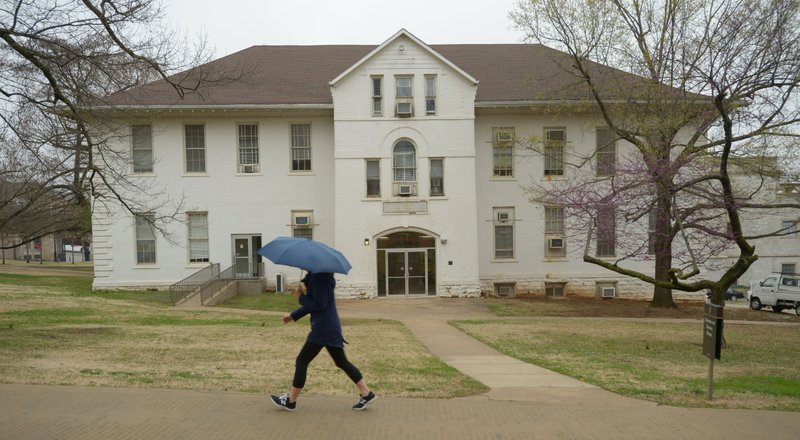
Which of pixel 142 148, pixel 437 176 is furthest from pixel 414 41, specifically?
pixel 142 148

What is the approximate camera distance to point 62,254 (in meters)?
87.5

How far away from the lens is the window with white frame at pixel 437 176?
27625 mm

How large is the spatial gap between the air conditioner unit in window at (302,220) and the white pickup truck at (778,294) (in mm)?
22684

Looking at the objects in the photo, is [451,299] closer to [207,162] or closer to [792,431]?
[207,162]

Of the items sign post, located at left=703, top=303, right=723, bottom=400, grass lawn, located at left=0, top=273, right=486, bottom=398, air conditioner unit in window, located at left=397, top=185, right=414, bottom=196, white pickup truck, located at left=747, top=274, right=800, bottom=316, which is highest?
air conditioner unit in window, located at left=397, top=185, right=414, bottom=196

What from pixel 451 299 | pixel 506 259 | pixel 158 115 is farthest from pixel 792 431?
pixel 158 115

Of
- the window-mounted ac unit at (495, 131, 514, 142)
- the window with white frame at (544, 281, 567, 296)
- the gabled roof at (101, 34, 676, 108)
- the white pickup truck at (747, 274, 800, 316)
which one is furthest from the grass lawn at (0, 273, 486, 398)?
the white pickup truck at (747, 274, 800, 316)

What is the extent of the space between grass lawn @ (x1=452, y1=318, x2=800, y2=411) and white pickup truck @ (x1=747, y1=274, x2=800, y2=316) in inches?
462

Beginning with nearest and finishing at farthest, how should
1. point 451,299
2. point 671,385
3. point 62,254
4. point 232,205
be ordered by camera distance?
point 671,385 < point 451,299 < point 232,205 < point 62,254

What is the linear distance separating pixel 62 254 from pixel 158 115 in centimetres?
6975

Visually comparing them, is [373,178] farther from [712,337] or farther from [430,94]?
[712,337]

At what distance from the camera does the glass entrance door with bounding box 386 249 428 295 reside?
91.5 feet

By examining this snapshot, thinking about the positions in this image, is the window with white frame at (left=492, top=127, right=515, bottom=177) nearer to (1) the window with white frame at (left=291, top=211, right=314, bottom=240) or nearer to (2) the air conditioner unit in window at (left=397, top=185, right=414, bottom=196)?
(2) the air conditioner unit in window at (left=397, top=185, right=414, bottom=196)

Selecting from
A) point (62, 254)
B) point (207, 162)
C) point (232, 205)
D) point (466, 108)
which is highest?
point (466, 108)
